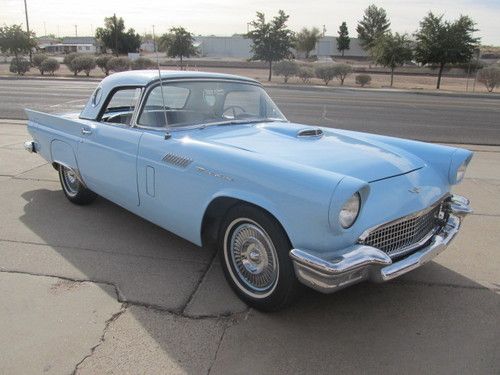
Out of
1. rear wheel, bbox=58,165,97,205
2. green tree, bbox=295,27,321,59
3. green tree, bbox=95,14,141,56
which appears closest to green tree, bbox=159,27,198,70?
green tree, bbox=95,14,141,56

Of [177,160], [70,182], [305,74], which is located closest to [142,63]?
[305,74]

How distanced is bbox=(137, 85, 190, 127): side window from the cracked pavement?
1096 millimetres

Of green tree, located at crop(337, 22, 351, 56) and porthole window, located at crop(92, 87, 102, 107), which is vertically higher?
green tree, located at crop(337, 22, 351, 56)

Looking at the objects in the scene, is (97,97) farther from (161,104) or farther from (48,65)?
(48,65)

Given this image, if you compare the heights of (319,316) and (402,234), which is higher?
(402,234)

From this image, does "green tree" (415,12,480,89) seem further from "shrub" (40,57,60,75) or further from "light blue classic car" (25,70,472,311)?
"light blue classic car" (25,70,472,311)

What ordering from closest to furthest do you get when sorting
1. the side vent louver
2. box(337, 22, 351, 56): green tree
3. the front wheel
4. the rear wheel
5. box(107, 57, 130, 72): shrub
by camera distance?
the front wheel
the side vent louver
the rear wheel
box(107, 57, 130, 72): shrub
box(337, 22, 351, 56): green tree

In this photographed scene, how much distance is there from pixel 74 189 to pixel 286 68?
89.6 ft

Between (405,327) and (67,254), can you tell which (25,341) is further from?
(405,327)

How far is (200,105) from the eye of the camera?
4.24m

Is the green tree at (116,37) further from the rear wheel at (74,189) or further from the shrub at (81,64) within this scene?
the rear wheel at (74,189)

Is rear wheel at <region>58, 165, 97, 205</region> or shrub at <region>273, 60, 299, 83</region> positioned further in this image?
shrub at <region>273, 60, 299, 83</region>

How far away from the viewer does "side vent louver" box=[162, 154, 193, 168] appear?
352cm

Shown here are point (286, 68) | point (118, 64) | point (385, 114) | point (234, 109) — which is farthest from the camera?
point (118, 64)
